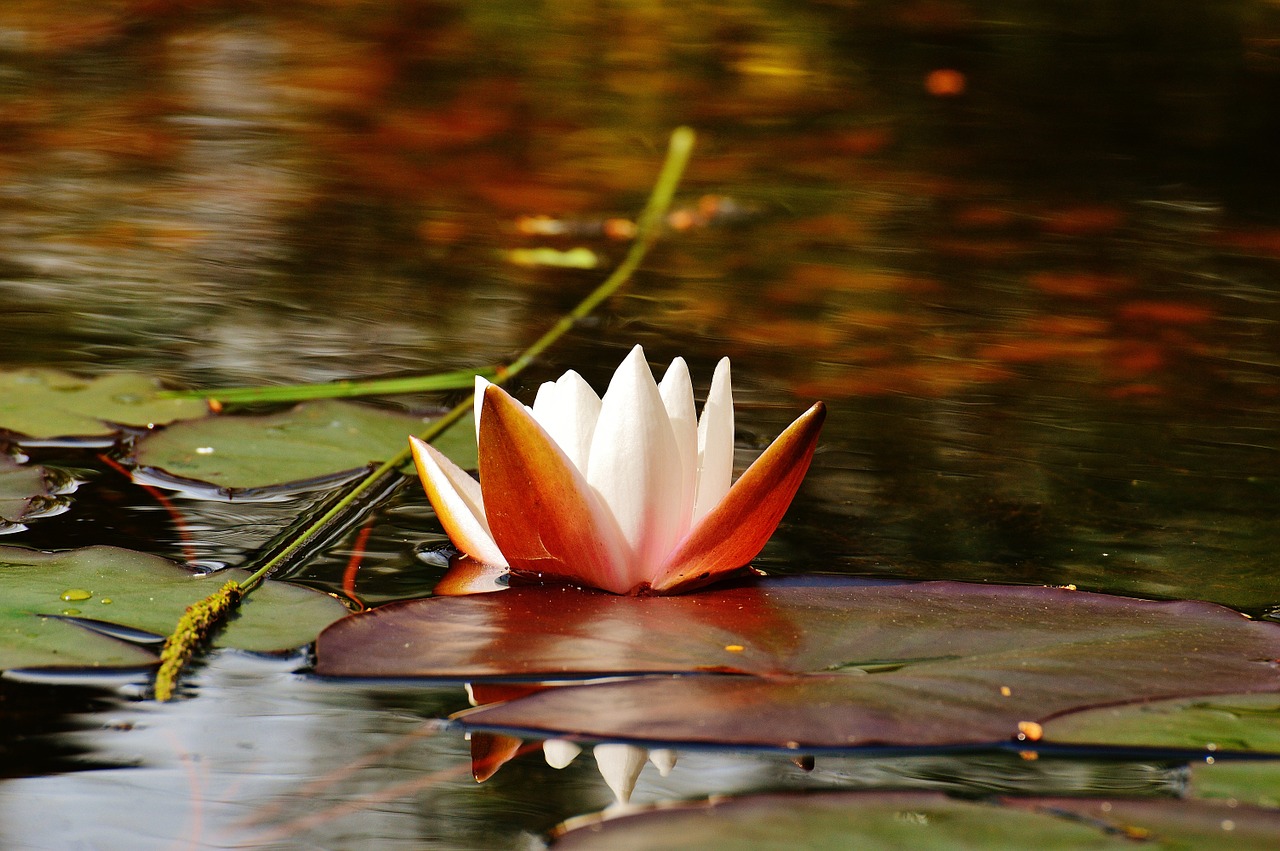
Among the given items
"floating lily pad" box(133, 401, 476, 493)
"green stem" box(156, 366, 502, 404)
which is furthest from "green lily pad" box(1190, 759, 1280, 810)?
"green stem" box(156, 366, 502, 404)

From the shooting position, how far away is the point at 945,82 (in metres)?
4.34

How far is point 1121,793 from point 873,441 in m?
0.77

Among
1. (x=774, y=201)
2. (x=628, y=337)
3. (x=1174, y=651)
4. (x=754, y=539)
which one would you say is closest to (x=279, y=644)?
(x=754, y=539)

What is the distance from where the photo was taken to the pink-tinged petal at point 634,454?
3.12 feet

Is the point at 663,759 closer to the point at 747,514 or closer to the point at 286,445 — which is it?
the point at 747,514

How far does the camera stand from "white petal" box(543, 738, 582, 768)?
2.48 ft

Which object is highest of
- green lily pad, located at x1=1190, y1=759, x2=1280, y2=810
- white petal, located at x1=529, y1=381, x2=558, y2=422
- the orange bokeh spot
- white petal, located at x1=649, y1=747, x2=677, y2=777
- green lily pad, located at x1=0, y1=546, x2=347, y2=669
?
the orange bokeh spot

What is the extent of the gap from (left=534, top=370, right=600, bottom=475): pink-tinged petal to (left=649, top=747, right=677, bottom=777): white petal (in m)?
0.27

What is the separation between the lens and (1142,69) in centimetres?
443

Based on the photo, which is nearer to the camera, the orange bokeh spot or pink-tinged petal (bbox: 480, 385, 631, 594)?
pink-tinged petal (bbox: 480, 385, 631, 594)

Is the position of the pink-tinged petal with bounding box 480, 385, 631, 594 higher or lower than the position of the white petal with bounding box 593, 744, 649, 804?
higher

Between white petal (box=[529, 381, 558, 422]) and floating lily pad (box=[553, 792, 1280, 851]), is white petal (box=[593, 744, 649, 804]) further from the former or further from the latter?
white petal (box=[529, 381, 558, 422])

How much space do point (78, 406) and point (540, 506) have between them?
72cm

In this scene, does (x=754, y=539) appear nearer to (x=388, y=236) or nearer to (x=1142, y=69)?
(x=388, y=236)
